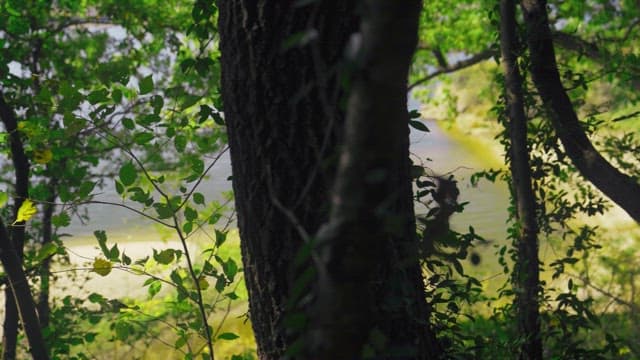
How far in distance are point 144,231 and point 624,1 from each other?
807 cm

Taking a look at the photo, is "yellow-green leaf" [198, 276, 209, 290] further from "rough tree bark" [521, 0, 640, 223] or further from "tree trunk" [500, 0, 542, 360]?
"rough tree bark" [521, 0, 640, 223]

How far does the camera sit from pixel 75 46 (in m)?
6.77

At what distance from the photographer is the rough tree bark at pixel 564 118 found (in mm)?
2871

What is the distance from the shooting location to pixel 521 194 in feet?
8.37

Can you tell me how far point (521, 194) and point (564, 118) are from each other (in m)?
0.64

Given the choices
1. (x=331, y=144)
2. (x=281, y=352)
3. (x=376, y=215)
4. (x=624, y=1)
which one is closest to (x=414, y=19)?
(x=376, y=215)

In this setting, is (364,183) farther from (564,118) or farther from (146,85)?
(564,118)

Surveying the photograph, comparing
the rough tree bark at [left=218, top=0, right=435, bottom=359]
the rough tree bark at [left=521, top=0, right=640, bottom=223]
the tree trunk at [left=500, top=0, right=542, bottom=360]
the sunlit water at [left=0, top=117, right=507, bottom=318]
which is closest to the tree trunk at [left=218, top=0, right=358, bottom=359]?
the rough tree bark at [left=218, top=0, right=435, bottom=359]

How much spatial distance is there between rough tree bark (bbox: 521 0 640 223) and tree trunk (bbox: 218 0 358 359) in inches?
64.8

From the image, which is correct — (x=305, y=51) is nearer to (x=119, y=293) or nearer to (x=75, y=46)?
(x=75, y=46)

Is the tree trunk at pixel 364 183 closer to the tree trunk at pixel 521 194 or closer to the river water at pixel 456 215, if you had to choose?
the tree trunk at pixel 521 194

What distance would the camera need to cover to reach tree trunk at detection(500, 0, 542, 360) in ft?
8.10

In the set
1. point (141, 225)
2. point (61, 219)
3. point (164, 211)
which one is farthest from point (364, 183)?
point (141, 225)

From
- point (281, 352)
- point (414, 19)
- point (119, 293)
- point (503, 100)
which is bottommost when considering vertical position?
point (281, 352)
